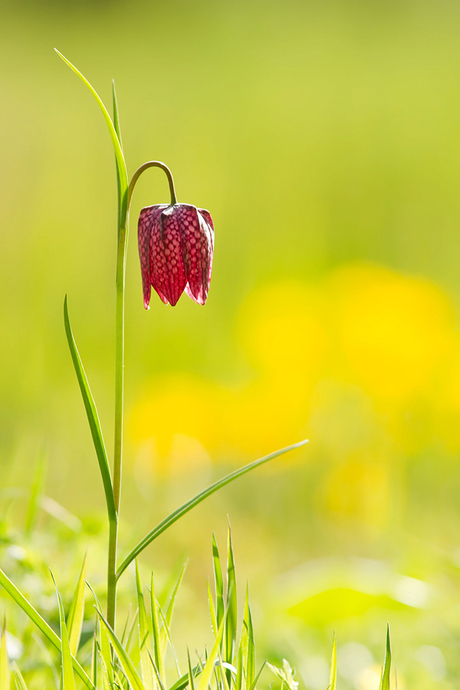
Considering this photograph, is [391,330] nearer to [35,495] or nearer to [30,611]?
[35,495]

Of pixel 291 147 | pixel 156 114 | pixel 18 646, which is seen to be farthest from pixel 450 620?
pixel 156 114

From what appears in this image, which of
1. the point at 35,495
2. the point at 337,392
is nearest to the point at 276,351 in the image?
the point at 337,392

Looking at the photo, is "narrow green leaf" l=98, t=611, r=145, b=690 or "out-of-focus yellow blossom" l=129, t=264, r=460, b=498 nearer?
"narrow green leaf" l=98, t=611, r=145, b=690

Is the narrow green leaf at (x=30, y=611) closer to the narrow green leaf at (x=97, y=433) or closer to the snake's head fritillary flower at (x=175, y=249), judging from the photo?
the narrow green leaf at (x=97, y=433)

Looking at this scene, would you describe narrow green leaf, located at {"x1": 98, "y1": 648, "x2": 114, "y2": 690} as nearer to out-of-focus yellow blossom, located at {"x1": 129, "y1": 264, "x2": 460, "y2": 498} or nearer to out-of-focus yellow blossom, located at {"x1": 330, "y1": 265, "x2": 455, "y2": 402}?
out-of-focus yellow blossom, located at {"x1": 129, "y1": 264, "x2": 460, "y2": 498}

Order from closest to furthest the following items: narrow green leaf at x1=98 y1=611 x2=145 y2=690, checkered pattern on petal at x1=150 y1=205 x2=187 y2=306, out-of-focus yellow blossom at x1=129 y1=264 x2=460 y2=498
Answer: narrow green leaf at x1=98 y1=611 x2=145 y2=690, checkered pattern on petal at x1=150 y1=205 x2=187 y2=306, out-of-focus yellow blossom at x1=129 y1=264 x2=460 y2=498

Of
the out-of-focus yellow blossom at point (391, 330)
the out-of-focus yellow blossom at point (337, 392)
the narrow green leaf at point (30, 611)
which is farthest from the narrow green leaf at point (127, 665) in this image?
the out-of-focus yellow blossom at point (391, 330)

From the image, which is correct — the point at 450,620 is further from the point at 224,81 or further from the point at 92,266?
the point at 224,81

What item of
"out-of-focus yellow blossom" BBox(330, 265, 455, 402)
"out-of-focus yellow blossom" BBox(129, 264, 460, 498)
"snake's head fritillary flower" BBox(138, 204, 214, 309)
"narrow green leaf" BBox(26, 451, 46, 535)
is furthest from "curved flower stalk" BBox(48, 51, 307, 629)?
"out-of-focus yellow blossom" BBox(330, 265, 455, 402)
